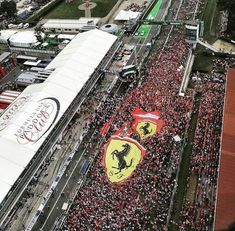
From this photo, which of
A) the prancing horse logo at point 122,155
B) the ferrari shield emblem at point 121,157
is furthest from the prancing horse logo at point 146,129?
the prancing horse logo at point 122,155

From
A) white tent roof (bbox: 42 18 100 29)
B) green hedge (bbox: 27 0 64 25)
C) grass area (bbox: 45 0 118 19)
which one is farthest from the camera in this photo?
grass area (bbox: 45 0 118 19)

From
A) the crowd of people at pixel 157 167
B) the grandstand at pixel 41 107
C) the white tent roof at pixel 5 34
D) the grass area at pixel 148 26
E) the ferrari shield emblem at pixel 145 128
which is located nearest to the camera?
the crowd of people at pixel 157 167

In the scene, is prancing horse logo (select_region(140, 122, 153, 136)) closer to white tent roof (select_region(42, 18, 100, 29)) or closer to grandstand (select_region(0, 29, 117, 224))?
grandstand (select_region(0, 29, 117, 224))

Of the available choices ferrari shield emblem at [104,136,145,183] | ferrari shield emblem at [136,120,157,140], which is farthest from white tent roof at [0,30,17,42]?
ferrari shield emblem at [136,120,157,140]

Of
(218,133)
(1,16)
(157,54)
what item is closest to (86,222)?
(218,133)

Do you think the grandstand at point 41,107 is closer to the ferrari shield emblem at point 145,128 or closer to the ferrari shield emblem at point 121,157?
the ferrari shield emblem at point 121,157

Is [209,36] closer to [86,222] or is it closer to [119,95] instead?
[119,95]

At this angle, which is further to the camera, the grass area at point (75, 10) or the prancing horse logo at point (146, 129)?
the grass area at point (75, 10)
